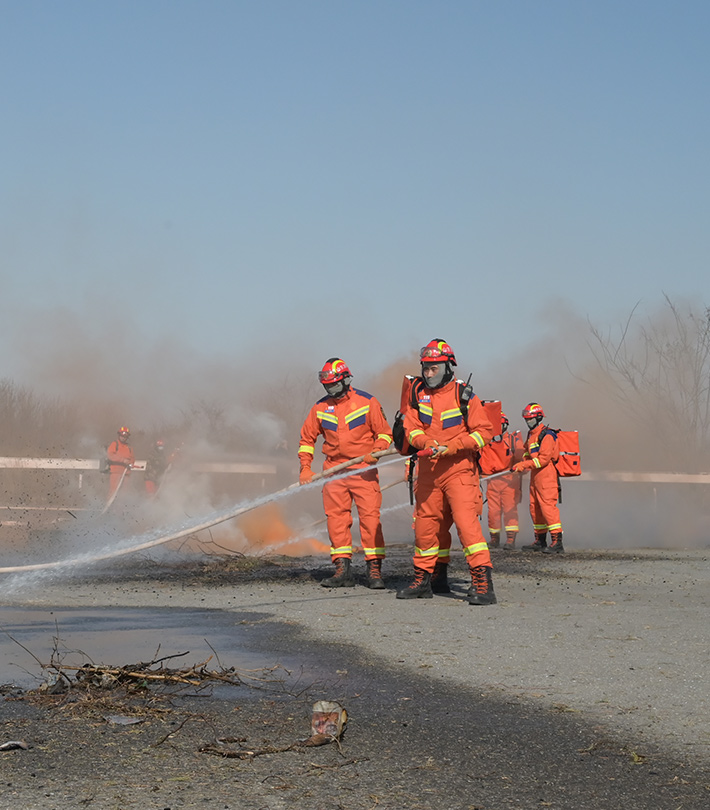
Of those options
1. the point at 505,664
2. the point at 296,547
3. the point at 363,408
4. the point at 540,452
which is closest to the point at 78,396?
the point at 296,547

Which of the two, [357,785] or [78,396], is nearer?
[357,785]

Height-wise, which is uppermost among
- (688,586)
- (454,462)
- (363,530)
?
(454,462)

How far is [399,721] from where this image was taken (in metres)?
4.79

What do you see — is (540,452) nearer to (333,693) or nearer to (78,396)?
(333,693)

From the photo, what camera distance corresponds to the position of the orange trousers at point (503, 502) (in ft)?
55.8

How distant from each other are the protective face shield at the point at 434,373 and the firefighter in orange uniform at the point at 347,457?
49.7 inches

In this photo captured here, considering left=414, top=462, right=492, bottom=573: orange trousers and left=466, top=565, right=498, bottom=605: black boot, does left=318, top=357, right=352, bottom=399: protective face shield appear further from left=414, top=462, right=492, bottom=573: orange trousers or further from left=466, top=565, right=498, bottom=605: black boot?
left=466, top=565, right=498, bottom=605: black boot

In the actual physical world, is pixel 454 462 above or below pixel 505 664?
above

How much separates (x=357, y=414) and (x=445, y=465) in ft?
5.63

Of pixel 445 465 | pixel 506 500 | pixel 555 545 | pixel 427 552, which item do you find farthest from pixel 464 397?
pixel 506 500

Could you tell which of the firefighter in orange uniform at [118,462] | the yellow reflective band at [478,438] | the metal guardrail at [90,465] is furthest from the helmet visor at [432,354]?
the metal guardrail at [90,465]

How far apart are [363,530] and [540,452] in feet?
18.2

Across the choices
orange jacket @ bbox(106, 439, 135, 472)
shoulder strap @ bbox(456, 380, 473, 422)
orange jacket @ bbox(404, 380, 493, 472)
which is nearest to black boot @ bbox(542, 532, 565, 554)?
orange jacket @ bbox(404, 380, 493, 472)

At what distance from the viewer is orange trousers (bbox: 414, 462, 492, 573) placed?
29.6 feet
